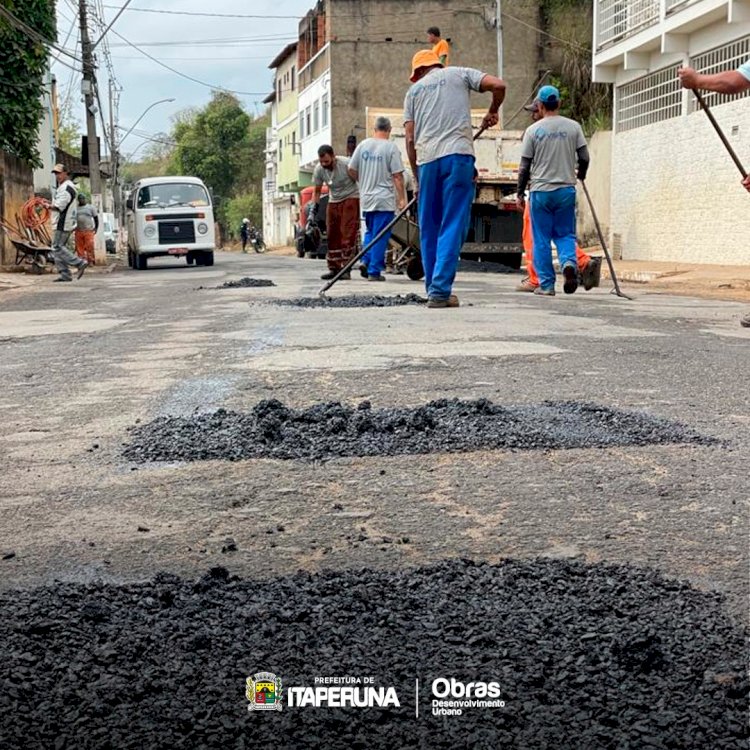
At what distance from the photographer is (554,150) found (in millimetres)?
11062

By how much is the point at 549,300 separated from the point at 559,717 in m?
9.24

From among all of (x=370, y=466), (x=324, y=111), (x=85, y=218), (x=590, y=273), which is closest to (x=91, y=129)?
(x=85, y=218)

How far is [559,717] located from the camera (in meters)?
1.87

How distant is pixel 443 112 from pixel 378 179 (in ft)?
14.3

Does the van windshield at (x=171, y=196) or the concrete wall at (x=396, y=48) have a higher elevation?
the concrete wall at (x=396, y=48)

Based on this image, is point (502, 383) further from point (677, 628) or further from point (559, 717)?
point (559, 717)

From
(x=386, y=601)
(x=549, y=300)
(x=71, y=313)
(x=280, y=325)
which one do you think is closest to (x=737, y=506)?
(x=386, y=601)

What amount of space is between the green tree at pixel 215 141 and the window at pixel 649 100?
1900 inches

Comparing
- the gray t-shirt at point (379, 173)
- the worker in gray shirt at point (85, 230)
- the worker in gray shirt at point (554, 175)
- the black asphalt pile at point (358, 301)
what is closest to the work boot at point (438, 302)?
the black asphalt pile at point (358, 301)

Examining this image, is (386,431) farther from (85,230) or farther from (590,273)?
(85,230)

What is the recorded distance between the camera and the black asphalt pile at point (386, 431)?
391 cm

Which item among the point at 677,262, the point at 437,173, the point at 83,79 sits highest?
the point at 83,79

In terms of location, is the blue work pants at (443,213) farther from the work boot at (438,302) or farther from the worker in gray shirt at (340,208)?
the worker in gray shirt at (340,208)

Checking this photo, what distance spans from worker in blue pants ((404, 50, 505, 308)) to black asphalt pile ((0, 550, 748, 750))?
261 inches
